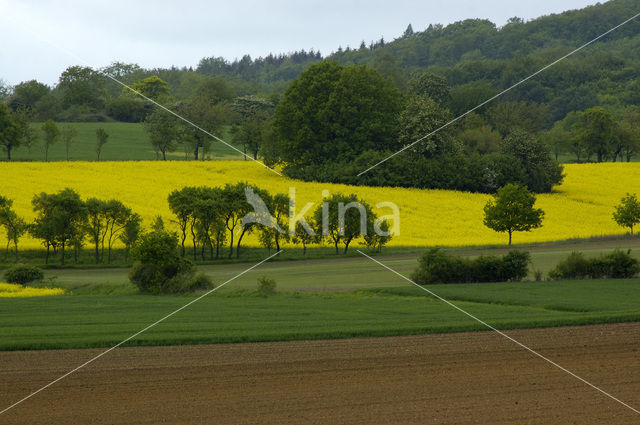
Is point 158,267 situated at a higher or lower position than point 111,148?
lower

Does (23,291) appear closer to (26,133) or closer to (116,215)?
(116,215)

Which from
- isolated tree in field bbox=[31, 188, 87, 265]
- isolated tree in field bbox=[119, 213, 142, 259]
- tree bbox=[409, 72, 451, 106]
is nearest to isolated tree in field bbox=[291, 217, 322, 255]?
isolated tree in field bbox=[119, 213, 142, 259]

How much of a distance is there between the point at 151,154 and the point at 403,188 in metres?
44.9

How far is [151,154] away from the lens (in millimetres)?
105688

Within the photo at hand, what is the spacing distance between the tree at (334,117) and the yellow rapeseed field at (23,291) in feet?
159

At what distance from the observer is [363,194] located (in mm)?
71375

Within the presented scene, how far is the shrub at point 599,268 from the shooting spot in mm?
37312

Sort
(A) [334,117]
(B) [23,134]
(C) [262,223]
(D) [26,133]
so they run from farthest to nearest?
(D) [26,133], (B) [23,134], (A) [334,117], (C) [262,223]

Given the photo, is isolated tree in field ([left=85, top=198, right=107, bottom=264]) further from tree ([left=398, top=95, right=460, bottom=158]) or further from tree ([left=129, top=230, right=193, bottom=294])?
tree ([left=398, top=95, right=460, bottom=158])

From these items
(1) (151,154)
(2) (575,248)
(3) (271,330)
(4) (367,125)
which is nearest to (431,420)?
(3) (271,330)

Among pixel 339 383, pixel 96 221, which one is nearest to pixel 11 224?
pixel 96 221

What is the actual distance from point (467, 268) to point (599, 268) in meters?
6.96

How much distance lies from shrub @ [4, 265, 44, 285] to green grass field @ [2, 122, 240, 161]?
52.6 meters

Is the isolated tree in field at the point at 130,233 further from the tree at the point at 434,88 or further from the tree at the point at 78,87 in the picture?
the tree at the point at 78,87
